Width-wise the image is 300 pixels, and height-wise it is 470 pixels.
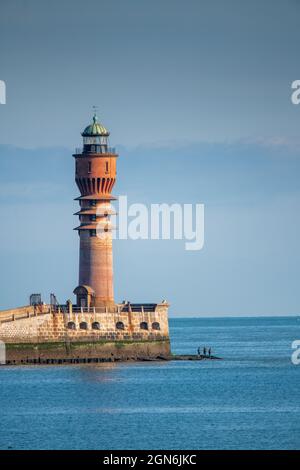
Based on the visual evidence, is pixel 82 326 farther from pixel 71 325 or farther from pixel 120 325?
pixel 120 325

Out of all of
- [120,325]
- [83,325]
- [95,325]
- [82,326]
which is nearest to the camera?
[82,326]

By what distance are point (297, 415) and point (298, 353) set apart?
54521 millimetres

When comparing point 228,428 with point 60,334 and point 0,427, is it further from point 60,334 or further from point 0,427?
point 60,334

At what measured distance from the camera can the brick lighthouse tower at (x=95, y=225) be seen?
117375 millimetres

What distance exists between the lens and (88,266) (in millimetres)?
118062

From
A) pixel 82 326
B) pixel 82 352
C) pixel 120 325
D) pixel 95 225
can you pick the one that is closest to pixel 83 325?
pixel 82 326

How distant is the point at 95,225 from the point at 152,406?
26.7 meters

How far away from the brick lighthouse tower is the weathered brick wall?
187 cm

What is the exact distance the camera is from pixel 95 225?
385ft

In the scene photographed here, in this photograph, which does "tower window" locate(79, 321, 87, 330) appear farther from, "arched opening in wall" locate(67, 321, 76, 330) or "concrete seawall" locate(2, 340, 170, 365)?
"concrete seawall" locate(2, 340, 170, 365)

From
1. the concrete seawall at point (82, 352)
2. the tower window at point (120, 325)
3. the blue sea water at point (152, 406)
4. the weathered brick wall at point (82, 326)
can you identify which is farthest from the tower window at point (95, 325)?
the blue sea water at point (152, 406)

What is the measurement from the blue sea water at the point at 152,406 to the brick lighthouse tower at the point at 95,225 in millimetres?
5745

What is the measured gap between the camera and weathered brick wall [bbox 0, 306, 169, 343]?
111062mm

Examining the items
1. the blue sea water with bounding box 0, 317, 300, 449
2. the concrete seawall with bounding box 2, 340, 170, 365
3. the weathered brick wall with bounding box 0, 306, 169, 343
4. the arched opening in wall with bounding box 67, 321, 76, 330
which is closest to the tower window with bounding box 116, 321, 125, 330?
the weathered brick wall with bounding box 0, 306, 169, 343
